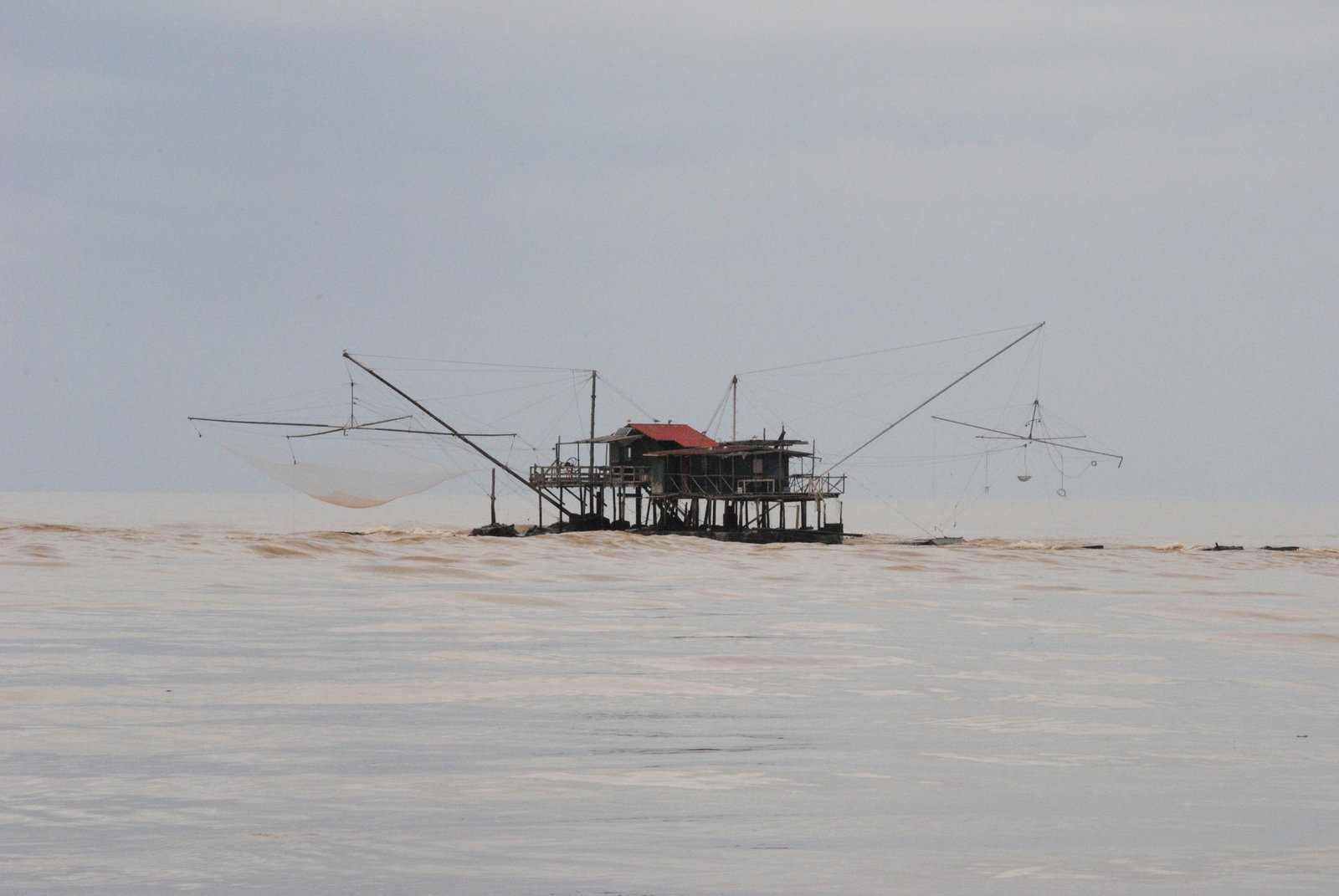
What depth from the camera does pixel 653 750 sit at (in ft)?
33.9

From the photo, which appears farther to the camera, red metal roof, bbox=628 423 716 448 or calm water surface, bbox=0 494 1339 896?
red metal roof, bbox=628 423 716 448

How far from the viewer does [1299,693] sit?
14055 millimetres

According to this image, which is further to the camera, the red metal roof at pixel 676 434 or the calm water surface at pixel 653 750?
the red metal roof at pixel 676 434

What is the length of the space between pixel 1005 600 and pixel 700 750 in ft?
62.4

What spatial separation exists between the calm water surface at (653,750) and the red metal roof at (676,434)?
151 ft

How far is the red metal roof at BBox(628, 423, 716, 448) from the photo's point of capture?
70188mm

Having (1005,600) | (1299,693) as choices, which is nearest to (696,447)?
(1005,600)

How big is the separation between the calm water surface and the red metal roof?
151 ft

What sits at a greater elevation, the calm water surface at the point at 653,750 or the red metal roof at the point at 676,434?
the red metal roof at the point at 676,434

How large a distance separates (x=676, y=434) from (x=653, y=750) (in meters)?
60.9

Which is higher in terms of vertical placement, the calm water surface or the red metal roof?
the red metal roof

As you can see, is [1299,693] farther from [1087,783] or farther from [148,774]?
[148,774]

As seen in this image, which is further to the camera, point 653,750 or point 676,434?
point 676,434

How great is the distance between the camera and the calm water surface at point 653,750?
714cm
